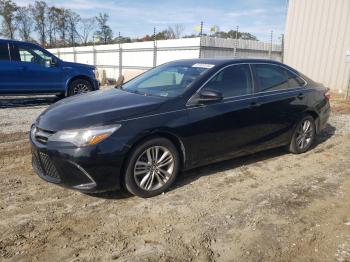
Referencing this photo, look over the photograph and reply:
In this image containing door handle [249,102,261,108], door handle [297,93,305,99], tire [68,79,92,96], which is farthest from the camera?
tire [68,79,92,96]

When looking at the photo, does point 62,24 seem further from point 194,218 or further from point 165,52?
point 194,218

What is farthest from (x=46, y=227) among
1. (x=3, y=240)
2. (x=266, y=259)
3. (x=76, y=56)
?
(x=76, y=56)

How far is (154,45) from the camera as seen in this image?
18.6 metres

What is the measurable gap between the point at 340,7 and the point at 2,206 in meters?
15.5

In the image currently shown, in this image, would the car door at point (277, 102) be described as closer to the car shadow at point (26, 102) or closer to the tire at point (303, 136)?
the tire at point (303, 136)

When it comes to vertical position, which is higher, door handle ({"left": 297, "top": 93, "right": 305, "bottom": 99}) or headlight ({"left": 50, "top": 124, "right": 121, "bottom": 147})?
door handle ({"left": 297, "top": 93, "right": 305, "bottom": 99})

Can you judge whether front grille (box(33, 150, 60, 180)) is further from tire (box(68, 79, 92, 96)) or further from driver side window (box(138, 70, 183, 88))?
tire (box(68, 79, 92, 96))

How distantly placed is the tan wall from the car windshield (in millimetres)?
12588

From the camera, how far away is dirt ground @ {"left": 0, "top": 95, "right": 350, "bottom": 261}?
118 inches

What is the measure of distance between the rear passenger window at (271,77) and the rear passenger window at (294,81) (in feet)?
0.34

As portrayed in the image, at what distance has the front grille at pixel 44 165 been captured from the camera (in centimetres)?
372

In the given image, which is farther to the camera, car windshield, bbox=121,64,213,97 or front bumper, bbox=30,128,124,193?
car windshield, bbox=121,64,213,97

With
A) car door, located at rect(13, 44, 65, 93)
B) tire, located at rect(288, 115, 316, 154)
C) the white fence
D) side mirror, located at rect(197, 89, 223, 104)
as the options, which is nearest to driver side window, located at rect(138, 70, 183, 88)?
side mirror, located at rect(197, 89, 223, 104)

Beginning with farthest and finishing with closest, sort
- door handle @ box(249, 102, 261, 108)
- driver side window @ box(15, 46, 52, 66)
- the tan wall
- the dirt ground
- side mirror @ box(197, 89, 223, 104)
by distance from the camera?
the tan wall
driver side window @ box(15, 46, 52, 66)
door handle @ box(249, 102, 261, 108)
side mirror @ box(197, 89, 223, 104)
the dirt ground
